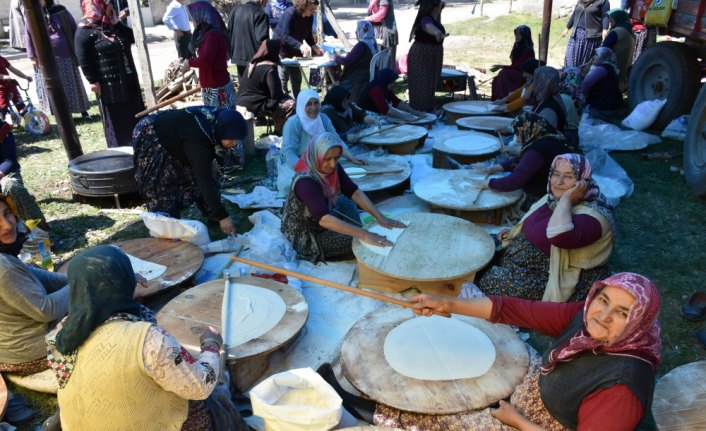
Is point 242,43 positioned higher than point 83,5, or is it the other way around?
point 83,5

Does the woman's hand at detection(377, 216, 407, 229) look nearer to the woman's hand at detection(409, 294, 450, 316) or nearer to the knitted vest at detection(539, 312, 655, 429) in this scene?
the woman's hand at detection(409, 294, 450, 316)

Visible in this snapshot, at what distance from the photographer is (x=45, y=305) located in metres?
2.46

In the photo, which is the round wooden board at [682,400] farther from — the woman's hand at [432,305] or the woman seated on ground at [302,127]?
the woman seated on ground at [302,127]

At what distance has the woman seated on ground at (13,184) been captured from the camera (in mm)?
3840

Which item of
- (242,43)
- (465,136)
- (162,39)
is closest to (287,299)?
(465,136)

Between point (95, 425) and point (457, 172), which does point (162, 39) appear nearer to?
point (457, 172)

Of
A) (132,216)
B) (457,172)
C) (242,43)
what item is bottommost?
(132,216)

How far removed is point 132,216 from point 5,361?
2.17m

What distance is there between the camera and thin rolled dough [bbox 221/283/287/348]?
256 cm

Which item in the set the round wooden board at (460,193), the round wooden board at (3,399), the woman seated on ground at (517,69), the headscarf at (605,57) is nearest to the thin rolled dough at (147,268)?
the round wooden board at (3,399)

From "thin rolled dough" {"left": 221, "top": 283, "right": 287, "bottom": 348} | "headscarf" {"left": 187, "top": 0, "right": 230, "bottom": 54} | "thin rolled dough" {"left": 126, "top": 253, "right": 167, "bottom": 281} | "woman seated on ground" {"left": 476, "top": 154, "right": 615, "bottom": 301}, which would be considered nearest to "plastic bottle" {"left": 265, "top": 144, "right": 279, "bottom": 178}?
"headscarf" {"left": 187, "top": 0, "right": 230, "bottom": 54}

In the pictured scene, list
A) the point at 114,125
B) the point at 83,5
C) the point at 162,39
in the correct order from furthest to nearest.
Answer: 1. the point at 162,39
2. the point at 114,125
3. the point at 83,5

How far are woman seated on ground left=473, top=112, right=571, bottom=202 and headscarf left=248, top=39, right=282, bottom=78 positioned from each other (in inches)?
139

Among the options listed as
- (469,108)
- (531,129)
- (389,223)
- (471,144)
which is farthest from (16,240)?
(469,108)
